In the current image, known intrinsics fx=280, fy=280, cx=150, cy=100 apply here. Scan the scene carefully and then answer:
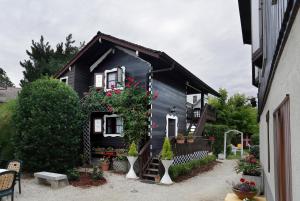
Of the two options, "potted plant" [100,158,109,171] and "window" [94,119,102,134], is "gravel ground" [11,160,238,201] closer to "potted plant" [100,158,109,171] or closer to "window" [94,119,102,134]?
"potted plant" [100,158,109,171]

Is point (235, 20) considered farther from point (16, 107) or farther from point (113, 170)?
point (16, 107)

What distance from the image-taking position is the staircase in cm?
1082

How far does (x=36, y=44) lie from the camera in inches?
1143

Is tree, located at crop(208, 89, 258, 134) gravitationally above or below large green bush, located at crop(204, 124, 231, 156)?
above

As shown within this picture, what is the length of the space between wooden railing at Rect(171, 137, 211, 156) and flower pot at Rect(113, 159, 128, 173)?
7.37 ft

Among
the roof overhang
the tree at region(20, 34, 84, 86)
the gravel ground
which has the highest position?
the tree at region(20, 34, 84, 86)

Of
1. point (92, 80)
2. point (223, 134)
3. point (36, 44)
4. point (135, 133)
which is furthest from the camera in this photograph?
point (36, 44)

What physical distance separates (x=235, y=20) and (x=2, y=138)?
12.2 m

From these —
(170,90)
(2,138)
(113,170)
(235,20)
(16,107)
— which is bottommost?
(113,170)

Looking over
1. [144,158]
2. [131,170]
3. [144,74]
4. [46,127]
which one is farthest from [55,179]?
[144,74]

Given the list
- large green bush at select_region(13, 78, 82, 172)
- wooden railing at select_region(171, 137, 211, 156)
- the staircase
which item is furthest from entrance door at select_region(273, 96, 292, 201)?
large green bush at select_region(13, 78, 82, 172)

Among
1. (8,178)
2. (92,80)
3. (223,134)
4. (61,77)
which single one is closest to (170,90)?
(92,80)

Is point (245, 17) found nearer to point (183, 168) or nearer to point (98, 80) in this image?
point (183, 168)

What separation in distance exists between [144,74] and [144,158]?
3890mm
